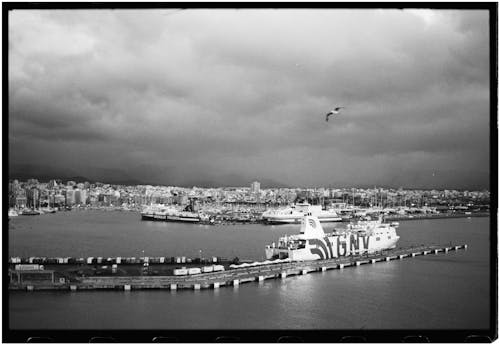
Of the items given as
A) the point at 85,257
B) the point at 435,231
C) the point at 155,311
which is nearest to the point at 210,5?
the point at 155,311

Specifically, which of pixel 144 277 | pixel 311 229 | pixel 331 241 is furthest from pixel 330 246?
pixel 144 277

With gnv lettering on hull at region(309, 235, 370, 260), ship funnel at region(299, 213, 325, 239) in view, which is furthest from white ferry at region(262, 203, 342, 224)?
gnv lettering on hull at region(309, 235, 370, 260)

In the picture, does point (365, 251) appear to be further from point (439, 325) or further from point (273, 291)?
point (439, 325)

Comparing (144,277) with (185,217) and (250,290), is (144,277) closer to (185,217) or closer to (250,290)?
(250,290)

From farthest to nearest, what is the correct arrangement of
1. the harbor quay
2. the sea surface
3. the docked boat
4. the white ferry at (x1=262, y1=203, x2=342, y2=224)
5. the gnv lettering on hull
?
1. the gnv lettering on hull
2. the docked boat
3. the white ferry at (x1=262, y1=203, x2=342, y2=224)
4. the harbor quay
5. the sea surface

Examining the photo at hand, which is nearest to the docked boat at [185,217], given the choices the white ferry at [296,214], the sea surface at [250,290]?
the sea surface at [250,290]

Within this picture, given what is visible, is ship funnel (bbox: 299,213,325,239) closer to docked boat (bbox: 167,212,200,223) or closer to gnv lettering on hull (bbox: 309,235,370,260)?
gnv lettering on hull (bbox: 309,235,370,260)
